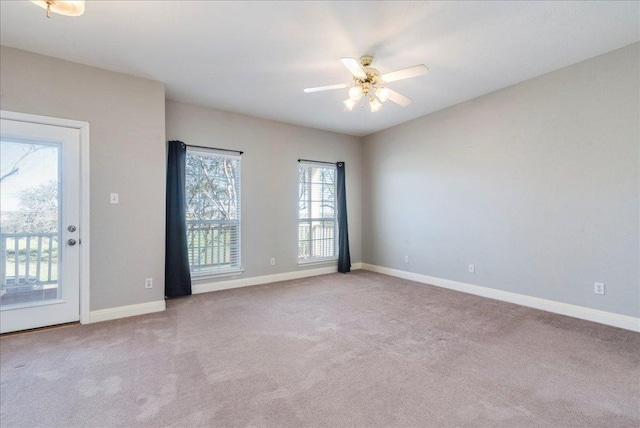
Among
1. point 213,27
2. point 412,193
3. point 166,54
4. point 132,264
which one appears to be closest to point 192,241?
point 132,264

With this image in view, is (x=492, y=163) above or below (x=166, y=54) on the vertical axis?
below

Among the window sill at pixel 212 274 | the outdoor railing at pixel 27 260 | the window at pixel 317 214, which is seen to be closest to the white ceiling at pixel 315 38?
the outdoor railing at pixel 27 260

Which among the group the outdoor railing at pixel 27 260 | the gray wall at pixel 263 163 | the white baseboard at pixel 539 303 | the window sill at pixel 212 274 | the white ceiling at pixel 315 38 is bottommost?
the white baseboard at pixel 539 303

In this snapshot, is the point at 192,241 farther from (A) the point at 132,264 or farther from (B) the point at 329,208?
(B) the point at 329,208

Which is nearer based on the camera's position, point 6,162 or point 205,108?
point 6,162

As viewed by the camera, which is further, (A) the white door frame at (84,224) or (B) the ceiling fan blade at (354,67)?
(A) the white door frame at (84,224)

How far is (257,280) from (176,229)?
149 centimetres

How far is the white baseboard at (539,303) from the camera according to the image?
2.89 metres

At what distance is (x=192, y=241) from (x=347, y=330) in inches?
103

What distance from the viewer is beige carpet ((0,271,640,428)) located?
1.68 m

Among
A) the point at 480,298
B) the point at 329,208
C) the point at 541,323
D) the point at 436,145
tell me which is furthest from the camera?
the point at 329,208

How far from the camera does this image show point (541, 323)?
9.96ft

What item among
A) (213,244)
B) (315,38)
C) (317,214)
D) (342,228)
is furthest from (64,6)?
(342,228)

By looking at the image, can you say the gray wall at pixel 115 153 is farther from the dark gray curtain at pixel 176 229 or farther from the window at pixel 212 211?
the window at pixel 212 211
